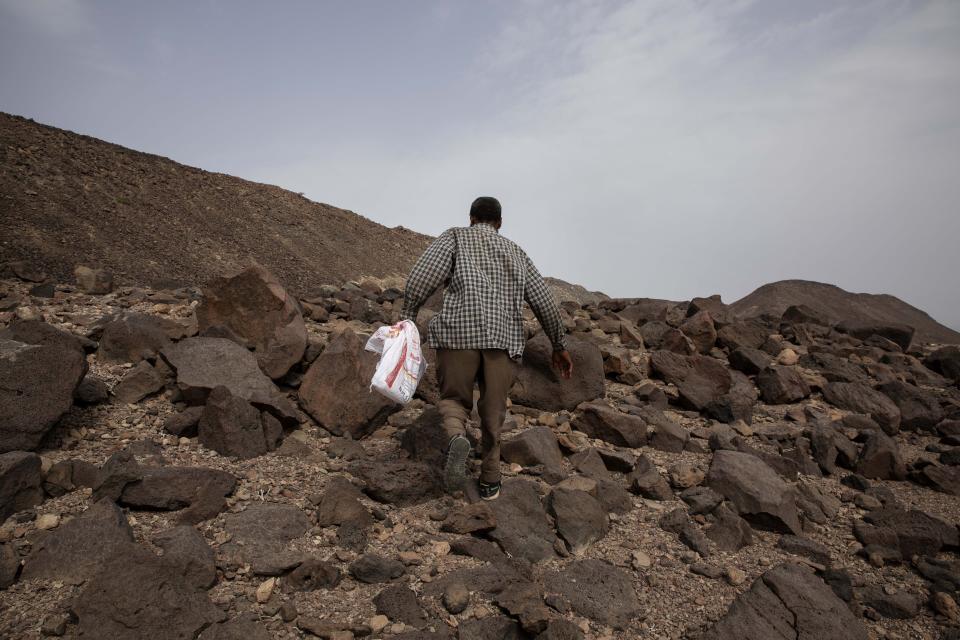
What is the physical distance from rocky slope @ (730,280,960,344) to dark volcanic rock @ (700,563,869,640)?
10471 millimetres

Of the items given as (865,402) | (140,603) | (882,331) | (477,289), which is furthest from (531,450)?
(882,331)

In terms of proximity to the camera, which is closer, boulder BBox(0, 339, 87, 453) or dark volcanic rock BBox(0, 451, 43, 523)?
dark volcanic rock BBox(0, 451, 43, 523)

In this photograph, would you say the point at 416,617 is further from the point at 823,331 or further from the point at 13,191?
the point at 13,191

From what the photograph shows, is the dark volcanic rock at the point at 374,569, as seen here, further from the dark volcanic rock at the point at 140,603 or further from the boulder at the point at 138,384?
the boulder at the point at 138,384

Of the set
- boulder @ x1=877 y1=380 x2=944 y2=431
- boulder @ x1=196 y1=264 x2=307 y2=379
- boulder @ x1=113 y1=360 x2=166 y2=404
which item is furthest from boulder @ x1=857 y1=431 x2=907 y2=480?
boulder @ x1=113 y1=360 x2=166 y2=404

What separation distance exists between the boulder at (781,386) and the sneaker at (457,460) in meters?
4.36

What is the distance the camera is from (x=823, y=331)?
9.80 meters

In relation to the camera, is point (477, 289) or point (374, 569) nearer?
point (374, 569)

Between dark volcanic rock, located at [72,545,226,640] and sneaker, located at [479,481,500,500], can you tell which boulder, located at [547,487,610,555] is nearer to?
sneaker, located at [479,481,500,500]

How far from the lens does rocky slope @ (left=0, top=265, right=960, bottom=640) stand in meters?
2.72

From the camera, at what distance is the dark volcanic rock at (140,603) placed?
2.39 metres

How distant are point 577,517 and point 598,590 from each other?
0.58m

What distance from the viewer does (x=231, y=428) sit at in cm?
396

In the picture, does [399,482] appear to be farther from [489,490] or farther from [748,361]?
[748,361]
